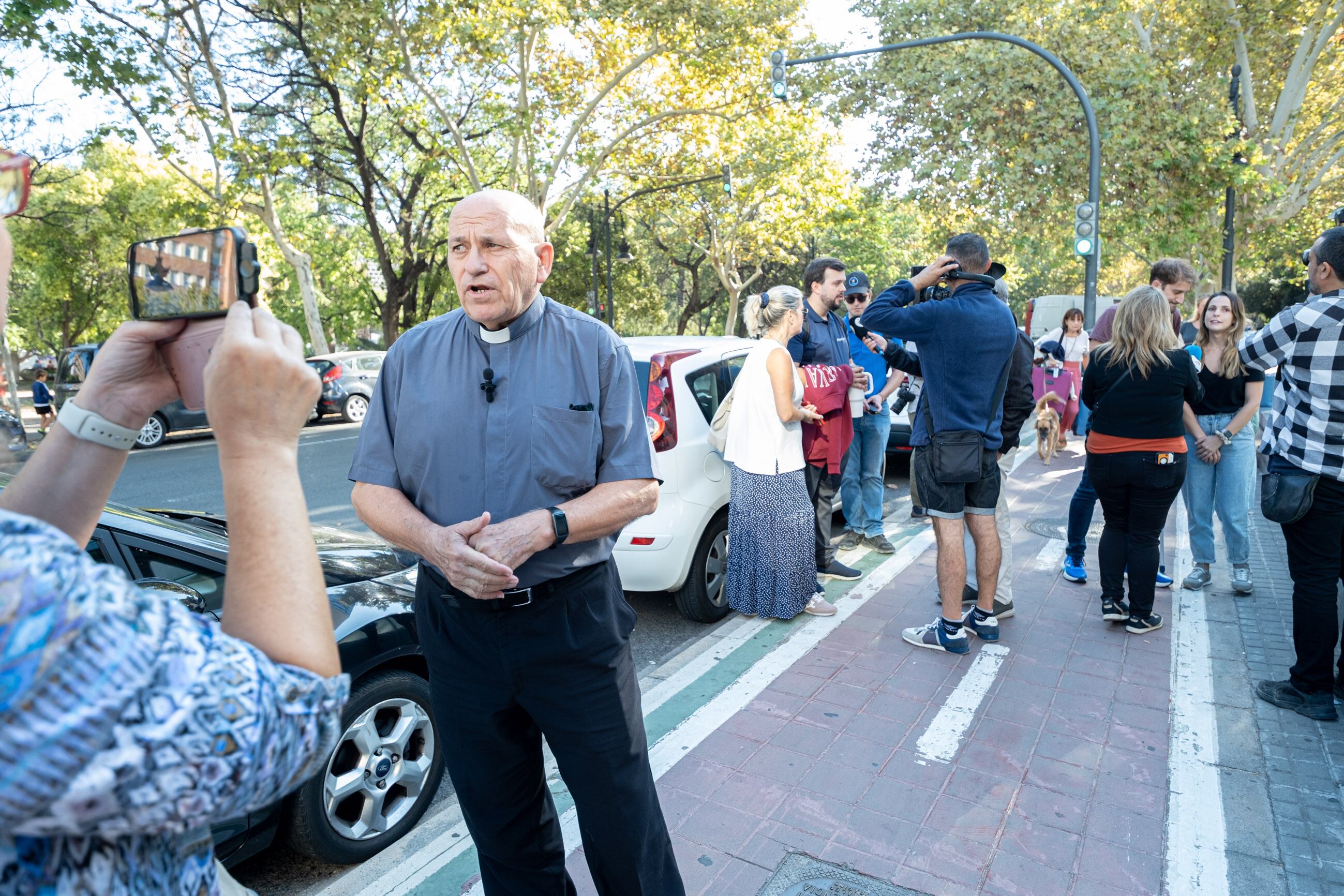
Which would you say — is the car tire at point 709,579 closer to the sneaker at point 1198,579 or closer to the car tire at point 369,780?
the car tire at point 369,780

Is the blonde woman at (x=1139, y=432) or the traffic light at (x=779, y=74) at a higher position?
the traffic light at (x=779, y=74)

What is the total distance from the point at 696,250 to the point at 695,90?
1852 centimetres

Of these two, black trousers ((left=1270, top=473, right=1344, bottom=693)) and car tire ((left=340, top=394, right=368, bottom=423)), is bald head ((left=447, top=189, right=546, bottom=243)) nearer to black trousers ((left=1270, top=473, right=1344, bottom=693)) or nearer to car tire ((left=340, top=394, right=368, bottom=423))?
black trousers ((left=1270, top=473, right=1344, bottom=693))

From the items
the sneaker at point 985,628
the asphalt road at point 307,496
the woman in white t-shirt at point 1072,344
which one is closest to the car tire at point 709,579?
the asphalt road at point 307,496

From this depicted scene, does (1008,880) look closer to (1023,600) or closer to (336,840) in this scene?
(336,840)

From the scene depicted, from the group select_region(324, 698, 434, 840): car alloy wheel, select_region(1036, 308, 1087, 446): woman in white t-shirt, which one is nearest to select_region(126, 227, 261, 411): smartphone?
select_region(324, 698, 434, 840): car alloy wheel

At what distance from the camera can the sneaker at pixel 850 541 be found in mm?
6723

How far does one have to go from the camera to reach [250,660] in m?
0.90

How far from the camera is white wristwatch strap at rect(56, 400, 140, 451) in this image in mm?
1235

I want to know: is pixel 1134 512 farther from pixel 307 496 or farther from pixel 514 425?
pixel 307 496

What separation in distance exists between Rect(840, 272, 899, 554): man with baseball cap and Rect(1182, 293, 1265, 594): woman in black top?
2.04 metres

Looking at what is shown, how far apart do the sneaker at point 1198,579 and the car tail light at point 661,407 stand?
3.57 meters

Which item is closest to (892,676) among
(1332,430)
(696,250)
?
(1332,430)

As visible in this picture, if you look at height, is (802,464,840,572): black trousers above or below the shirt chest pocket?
below
